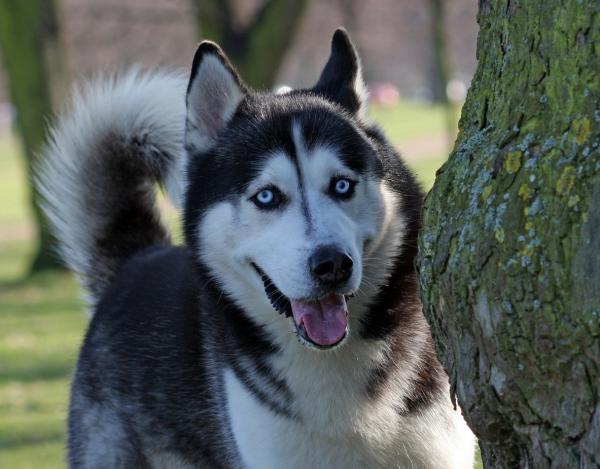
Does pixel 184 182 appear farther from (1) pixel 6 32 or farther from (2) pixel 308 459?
(1) pixel 6 32

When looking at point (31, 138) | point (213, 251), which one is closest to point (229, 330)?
point (213, 251)

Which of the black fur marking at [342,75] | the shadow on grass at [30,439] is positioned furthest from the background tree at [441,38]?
the black fur marking at [342,75]

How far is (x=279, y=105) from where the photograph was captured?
4.00 m

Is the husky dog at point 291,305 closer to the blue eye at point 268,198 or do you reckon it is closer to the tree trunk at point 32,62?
the blue eye at point 268,198

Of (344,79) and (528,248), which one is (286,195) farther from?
(528,248)

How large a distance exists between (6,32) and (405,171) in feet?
38.0

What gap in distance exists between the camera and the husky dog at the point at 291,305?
143 inches

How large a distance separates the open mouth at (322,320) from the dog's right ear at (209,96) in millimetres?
905

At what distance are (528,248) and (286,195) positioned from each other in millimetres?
1129

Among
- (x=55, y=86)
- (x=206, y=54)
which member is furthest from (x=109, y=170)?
(x=55, y=86)

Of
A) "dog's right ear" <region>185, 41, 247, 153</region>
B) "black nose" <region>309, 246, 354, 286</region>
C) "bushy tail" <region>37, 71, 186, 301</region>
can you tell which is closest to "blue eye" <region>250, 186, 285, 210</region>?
"black nose" <region>309, 246, 354, 286</region>

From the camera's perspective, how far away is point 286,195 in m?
3.66

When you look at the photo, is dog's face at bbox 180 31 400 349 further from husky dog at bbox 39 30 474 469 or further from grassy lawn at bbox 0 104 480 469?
grassy lawn at bbox 0 104 480 469

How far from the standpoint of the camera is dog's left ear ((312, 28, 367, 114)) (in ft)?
13.7
